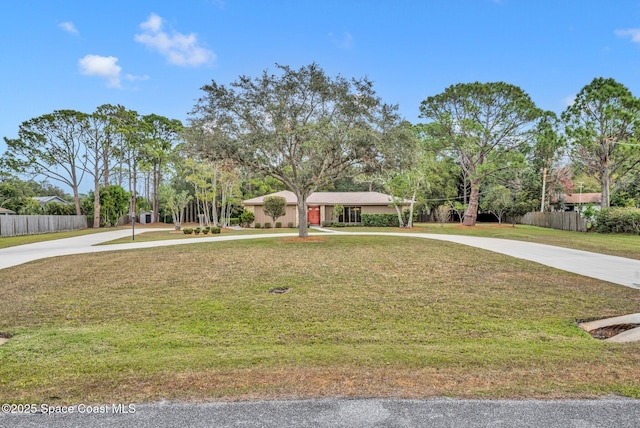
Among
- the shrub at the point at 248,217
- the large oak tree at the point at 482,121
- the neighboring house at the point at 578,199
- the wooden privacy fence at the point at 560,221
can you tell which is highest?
the large oak tree at the point at 482,121

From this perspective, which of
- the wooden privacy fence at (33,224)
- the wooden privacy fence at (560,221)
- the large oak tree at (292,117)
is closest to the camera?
the large oak tree at (292,117)

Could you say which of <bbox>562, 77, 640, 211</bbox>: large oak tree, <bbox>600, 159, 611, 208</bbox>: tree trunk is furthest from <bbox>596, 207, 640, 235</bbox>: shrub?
<bbox>562, 77, 640, 211</bbox>: large oak tree

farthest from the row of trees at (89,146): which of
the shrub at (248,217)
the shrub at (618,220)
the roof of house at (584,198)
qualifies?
the roof of house at (584,198)

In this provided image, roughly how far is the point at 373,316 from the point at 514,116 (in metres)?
25.6

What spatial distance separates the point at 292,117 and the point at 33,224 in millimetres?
21721

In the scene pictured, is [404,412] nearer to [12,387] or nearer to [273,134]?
[12,387]

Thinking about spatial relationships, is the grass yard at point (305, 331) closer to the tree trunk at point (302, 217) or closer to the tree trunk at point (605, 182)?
the tree trunk at point (302, 217)

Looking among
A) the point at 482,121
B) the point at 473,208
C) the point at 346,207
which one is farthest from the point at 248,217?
the point at 482,121

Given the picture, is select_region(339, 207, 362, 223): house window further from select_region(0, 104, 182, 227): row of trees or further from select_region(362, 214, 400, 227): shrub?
select_region(0, 104, 182, 227): row of trees

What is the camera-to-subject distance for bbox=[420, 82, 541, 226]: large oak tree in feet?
84.3

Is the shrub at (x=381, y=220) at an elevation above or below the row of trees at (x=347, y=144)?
below

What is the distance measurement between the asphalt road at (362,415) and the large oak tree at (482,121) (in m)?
25.7

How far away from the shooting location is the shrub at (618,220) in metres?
20.6

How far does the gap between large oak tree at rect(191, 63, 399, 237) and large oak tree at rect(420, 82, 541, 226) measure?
48.7 feet
